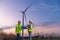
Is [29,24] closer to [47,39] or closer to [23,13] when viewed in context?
[23,13]

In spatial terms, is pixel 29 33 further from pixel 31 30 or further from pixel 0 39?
pixel 0 39

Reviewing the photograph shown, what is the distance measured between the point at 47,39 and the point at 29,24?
608 inches

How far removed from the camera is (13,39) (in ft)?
135

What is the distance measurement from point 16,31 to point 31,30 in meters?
2.04

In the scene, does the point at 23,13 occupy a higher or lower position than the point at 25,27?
higher

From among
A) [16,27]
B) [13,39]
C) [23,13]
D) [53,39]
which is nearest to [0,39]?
[13,39]

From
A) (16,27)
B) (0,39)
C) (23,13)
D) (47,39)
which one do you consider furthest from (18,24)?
(47,39)

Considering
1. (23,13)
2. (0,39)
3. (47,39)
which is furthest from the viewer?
(47,39)

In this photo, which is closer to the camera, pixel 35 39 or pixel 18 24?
pixel 18 24

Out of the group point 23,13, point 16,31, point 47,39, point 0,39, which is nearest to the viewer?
point 16,31

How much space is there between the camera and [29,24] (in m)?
31.2

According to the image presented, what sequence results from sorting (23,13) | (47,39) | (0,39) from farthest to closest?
(47,39) → (0,39) → (23,13)

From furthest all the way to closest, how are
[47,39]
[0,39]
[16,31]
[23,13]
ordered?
1. [47,39]
2. [0,39]
3. [23,13]
4. [16,31]

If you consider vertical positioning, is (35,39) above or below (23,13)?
below
